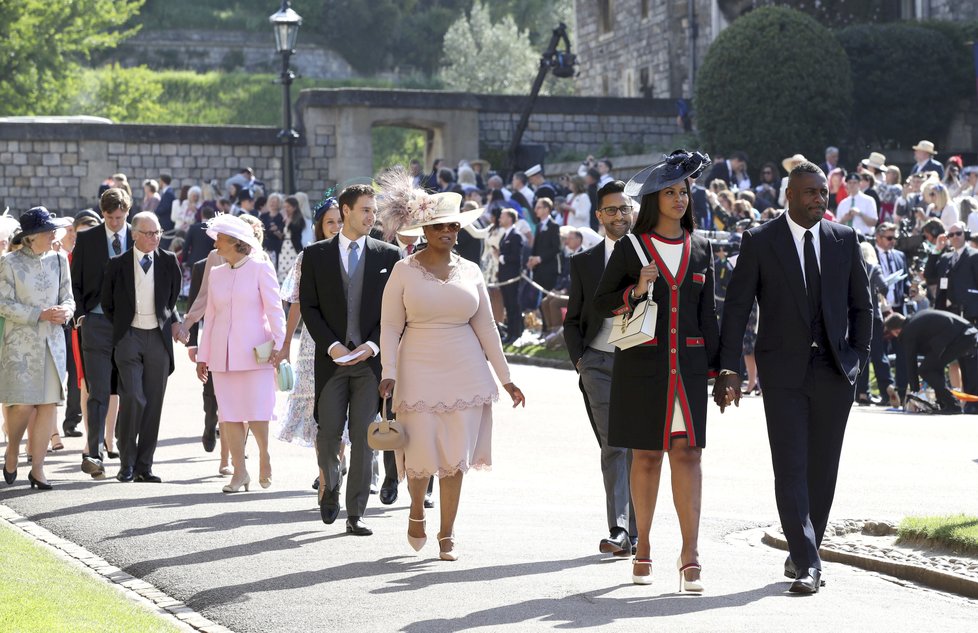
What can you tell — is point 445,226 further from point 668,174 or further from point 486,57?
point 486,57

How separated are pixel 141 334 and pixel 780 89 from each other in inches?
838

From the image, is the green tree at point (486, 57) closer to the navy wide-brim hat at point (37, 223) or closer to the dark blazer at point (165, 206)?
the dark blazer at point (165, 206)

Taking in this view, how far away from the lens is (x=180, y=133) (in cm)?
3500

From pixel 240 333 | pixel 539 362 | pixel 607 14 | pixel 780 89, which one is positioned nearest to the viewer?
pixel 240 333

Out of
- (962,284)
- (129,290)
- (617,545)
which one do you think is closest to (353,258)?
(617,545)

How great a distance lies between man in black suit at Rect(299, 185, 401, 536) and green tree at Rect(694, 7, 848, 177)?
2250 cm

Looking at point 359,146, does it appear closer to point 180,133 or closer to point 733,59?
point 180,133

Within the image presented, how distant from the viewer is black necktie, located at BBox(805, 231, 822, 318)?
7637mm

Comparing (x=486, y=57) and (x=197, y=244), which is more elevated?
(x=486, y=57)

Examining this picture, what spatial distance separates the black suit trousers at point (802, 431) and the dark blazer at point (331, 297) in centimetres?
253

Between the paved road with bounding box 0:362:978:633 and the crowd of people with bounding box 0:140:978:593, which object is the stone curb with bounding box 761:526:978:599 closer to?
the paved road with bounding box 0:362:978:633

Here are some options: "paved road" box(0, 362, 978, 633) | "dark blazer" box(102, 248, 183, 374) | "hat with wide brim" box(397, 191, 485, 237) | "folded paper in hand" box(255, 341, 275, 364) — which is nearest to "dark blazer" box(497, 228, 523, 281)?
"paved road" box(0, 362, 978, 633)

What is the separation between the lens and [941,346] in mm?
15625

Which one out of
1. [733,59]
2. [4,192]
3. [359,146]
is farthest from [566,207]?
[4,192]
